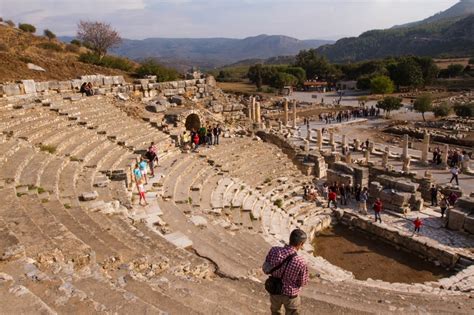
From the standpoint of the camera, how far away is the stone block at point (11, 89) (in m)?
19.3

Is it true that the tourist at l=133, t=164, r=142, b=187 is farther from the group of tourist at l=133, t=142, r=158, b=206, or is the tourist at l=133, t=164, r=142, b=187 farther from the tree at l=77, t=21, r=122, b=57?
the tree at l=77, t=21, r=122, b=57

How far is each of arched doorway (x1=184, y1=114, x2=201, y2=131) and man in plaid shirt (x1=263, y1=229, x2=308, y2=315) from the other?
65.3 ft

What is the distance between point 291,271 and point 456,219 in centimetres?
1374

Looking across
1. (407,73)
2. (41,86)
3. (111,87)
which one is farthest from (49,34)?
(407,73)

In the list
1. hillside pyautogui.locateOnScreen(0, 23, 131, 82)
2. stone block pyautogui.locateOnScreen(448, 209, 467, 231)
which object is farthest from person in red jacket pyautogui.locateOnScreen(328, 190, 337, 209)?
hillside pyautogui.locateOnScreen(0, 23, 131, 82)

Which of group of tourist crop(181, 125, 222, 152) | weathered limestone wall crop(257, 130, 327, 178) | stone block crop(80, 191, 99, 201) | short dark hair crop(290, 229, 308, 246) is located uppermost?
short dark hair crop(290, 229, 308, 246)

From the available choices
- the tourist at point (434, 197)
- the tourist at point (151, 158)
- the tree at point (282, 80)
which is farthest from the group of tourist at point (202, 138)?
the tree at point (282, 80)

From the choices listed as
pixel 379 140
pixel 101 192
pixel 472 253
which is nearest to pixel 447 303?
pixel 472 253

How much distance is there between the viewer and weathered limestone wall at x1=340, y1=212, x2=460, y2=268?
13.8m

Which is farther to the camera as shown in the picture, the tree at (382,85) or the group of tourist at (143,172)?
the tree at (382,85)

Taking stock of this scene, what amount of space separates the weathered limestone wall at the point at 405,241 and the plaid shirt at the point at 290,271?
422 inches

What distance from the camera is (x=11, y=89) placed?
19578 mm

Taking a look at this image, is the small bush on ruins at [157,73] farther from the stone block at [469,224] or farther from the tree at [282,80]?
the tree at [282,80]

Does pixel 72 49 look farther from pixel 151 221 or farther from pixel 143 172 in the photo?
pixel 151 221
